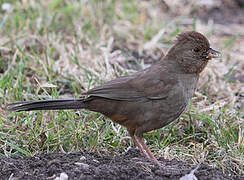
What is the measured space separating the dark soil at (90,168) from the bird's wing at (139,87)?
603mm

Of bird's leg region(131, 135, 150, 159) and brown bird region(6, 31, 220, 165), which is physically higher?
brown bird region(6, 31, 220, 165)

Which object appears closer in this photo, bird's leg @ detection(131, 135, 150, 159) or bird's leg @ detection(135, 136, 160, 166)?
bird's leg @ detection(135, 136, 160, 166)

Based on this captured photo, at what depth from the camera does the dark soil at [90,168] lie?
3941 mm

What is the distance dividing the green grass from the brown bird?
353mm

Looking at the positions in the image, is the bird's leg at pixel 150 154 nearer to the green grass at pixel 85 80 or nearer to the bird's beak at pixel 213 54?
the green grass at pixel 85 80

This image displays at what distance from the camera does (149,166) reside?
4.33 m

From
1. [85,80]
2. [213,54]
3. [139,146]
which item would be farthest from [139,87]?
[85,80]

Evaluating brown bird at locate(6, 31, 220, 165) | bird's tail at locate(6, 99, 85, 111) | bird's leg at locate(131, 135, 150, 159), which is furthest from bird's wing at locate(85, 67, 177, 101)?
bird's leg at locate(131, 135, 150, 159)

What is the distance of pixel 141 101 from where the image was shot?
4.61m

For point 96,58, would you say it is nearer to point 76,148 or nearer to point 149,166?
point 76,148

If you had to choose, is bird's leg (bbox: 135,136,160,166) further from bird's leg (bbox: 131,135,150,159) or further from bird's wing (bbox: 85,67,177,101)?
bird's wing (bbox: 85,67,177,101)

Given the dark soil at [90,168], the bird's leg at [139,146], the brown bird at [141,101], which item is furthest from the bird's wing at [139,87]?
the dark soil at [90,168]

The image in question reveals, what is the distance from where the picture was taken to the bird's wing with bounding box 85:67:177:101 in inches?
181

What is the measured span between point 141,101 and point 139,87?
0.15 meters
